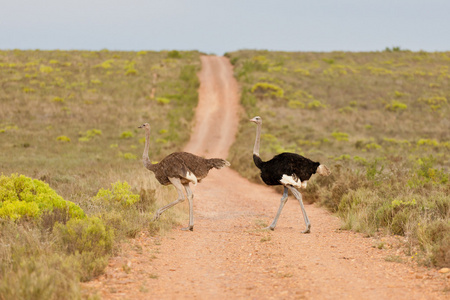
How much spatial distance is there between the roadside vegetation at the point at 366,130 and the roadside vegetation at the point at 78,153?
15.2ft

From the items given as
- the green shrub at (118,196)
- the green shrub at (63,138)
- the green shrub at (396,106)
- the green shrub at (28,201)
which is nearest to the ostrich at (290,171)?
the green shrub at (118,196)

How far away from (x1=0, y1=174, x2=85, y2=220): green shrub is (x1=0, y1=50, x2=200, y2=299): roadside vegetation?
19 millimetres

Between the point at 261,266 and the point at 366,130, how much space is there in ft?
99.4

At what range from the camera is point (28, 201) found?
948 cm

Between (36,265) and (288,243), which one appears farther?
(288,243)

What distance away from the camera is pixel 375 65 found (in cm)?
5922

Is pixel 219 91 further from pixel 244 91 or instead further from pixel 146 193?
pixel 146 193

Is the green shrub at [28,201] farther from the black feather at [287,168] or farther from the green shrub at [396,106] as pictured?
the green shrub at [396,106]

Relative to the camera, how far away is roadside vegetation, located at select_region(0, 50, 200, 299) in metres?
6.80

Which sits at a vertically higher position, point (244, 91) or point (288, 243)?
point (244, 91)

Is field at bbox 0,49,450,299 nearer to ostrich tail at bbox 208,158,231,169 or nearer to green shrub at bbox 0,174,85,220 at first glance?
green shrub at bbox 0,174,85,220

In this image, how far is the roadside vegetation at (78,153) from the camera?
22.3 feet

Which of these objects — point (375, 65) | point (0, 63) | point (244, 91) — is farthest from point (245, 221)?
point (375, 65)

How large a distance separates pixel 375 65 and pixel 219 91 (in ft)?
84.2
